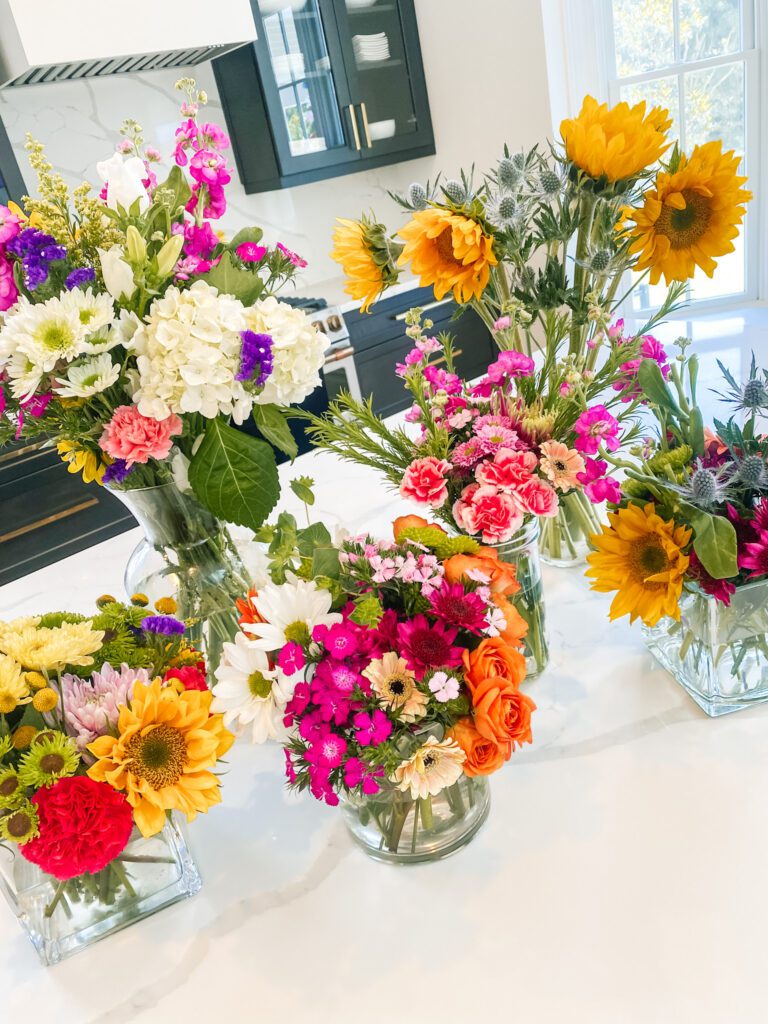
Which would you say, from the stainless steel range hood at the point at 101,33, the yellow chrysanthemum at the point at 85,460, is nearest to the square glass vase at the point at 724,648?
the yellow chrysanthemum at the point at 85,460

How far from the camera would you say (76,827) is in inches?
21.2

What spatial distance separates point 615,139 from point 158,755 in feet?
2.25

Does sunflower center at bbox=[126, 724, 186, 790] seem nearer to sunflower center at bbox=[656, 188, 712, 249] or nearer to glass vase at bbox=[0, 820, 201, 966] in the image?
glass vase at bbox=[0, 820, 201, 966]

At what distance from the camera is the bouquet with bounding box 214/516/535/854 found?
570 mm

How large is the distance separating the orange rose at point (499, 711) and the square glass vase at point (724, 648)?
250 millimetres

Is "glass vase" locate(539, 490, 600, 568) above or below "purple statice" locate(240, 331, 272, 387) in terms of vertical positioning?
below

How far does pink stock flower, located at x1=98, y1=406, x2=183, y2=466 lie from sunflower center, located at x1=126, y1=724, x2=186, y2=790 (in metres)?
0.27

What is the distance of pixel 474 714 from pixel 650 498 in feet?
0.92

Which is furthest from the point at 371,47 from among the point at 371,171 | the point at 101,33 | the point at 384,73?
the point at 101,33

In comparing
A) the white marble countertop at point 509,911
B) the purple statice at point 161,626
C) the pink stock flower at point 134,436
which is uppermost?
the pink stock flower at point 134,436

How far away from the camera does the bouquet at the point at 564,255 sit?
739mm

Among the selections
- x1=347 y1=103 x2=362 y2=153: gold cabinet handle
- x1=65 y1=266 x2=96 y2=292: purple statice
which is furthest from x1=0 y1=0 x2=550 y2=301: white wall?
x1=65 y1=266 x2=96 y2=292: purple statice

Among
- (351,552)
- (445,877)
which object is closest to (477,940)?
(445,877)

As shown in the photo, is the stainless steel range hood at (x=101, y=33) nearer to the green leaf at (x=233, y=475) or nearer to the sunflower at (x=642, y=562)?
the green leaf at (x=233, y=475)
